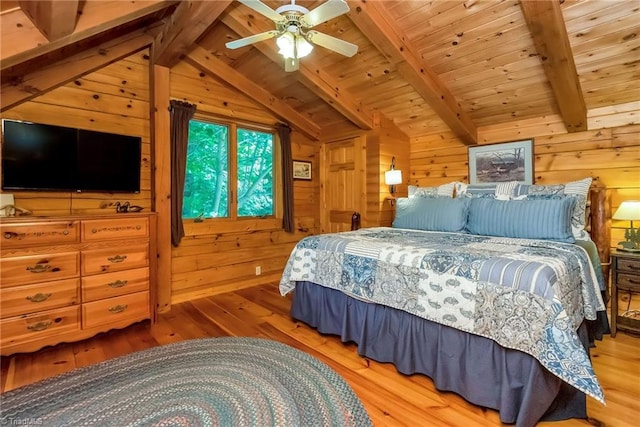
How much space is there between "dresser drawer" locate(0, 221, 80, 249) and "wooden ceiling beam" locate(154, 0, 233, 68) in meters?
1.71

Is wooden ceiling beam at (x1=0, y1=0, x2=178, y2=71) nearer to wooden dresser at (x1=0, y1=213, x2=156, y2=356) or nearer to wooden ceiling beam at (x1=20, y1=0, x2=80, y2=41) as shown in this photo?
wooden ceiling beam at (x1=20, y1=0, x2=80, y2=41)

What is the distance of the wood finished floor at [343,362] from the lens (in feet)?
5.23

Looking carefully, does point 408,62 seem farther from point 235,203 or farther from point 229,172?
point 235,203

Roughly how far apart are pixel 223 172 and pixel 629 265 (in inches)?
155

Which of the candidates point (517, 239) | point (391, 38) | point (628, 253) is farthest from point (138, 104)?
point (628, 253)

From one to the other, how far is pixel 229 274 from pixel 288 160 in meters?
1.69

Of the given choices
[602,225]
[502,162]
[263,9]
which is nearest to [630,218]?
[602,225]

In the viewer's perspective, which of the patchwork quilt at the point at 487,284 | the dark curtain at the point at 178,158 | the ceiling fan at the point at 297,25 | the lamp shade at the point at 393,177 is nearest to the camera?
the patchwork quilt at the point at 487,284

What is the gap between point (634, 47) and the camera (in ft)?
7.59

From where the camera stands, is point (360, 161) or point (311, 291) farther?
point (360, 161)

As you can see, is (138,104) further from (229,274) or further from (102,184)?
(229,274)

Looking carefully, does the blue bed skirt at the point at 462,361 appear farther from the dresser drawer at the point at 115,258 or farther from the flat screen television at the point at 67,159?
the flat screen television at the point at 67,159

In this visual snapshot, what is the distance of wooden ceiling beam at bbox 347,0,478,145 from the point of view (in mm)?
2490

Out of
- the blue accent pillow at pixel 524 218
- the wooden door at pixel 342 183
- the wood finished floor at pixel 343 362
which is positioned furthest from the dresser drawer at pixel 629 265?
the wooden door at pixel 342 183
